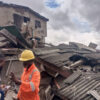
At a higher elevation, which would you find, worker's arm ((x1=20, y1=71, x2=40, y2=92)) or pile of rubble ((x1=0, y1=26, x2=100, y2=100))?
worker's arm ((x1=20, y1=71, x2=40, y2=92))

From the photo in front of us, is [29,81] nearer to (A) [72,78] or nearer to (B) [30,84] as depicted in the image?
(B) [30,84]

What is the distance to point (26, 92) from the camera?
3.14m

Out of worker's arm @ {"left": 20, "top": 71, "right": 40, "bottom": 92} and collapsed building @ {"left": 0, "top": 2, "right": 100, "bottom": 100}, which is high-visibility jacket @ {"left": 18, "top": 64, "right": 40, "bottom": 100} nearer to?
worker's arm @ {"left": 20, "top": 71, "right": 40, "bottom": 92}

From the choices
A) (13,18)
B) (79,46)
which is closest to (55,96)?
(79,46)

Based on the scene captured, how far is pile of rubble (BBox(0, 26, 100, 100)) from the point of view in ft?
17.0

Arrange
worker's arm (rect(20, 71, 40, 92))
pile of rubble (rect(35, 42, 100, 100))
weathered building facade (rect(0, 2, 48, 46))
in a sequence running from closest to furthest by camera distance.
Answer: worker's arm (rect(20, 71, 40, 92)), pile of rubble (rect(35, 42, 100, 100)), weathered building facade (rect(0, 2, 48, 46))

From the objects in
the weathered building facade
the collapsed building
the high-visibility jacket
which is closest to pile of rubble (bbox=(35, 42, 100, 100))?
the collapsed building

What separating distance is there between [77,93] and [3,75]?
4.42 m

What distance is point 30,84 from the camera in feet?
9.76

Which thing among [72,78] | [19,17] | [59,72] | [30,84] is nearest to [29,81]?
[30,84]

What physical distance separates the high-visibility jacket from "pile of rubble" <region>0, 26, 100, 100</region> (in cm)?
201

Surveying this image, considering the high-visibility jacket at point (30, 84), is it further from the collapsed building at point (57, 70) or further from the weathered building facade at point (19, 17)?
the weathered building facade at point (19, 17)

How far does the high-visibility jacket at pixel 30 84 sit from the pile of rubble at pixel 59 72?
6.58ft

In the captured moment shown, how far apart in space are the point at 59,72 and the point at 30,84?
371 centimetres
